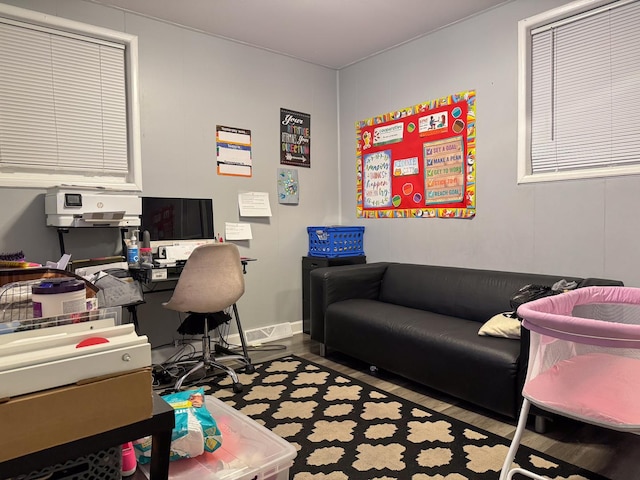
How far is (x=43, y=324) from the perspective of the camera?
35.0 inches

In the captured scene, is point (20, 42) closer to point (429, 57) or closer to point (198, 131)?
point (198, 131)

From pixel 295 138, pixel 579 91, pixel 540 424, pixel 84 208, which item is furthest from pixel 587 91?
pixel 84 208

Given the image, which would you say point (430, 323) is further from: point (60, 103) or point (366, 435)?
point (60, 103)

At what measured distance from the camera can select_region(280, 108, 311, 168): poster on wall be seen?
4.11m

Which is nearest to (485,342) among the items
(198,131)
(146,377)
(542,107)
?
(542,107)

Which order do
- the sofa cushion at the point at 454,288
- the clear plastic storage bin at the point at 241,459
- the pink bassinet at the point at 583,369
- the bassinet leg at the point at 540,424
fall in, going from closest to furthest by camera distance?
the clear plastic storage bin at the point at 241,459 → the pink bassinet at the point at 583,369 → the bassinet leg at the point at 540,424 → the sofa cushion at the point at 454,288

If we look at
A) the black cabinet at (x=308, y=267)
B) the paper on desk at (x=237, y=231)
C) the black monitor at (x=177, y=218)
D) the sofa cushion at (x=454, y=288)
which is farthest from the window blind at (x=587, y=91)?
the black monitor at (x=177, y=218)

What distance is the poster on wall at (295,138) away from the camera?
411cm

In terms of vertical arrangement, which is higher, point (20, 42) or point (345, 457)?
point (20, 42)

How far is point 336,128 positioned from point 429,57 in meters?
1.21

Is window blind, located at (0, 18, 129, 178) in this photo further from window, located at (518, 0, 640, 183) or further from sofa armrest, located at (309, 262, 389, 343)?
window, located at (518, 0, 640, 183)

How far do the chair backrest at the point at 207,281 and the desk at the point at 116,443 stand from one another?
1.84 meters

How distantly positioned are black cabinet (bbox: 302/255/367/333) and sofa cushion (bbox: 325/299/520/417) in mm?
639

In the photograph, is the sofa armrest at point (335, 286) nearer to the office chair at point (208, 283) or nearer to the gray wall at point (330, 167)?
the gray wall at point (330, 167)
